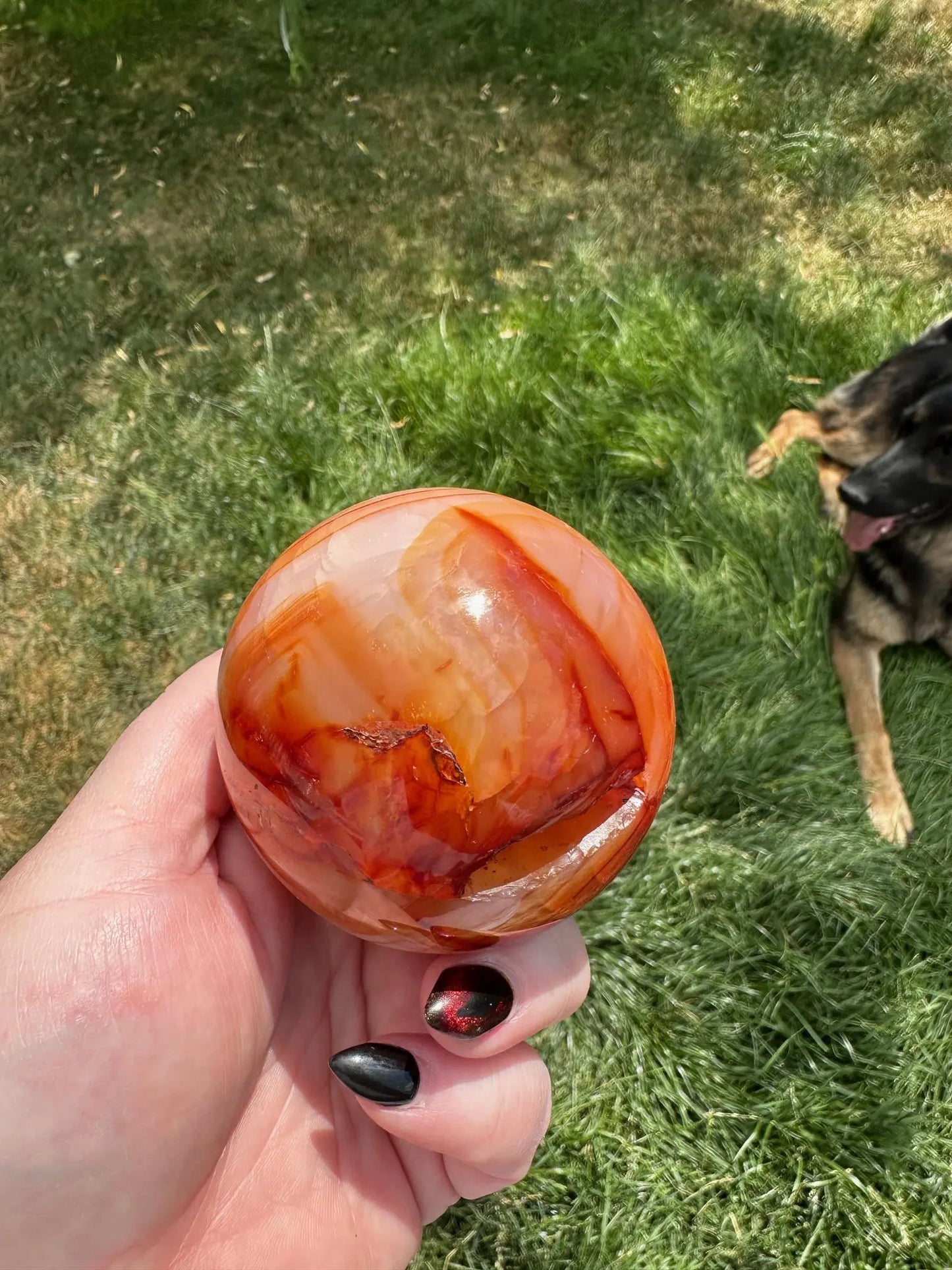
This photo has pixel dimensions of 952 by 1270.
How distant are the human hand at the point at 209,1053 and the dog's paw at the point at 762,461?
1.89 m

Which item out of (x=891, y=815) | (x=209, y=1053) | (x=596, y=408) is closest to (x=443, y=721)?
(x=209, y=1053)

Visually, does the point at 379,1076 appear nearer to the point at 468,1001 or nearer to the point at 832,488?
the point at 468,1001

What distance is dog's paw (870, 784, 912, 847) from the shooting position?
8.33 ft

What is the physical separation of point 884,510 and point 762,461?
1.34 ft

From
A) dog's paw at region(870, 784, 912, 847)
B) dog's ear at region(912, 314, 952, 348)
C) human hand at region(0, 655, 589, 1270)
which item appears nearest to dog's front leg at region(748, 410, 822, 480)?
dog's ear at region(912, 314, 952, 348)

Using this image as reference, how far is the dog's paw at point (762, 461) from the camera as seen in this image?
10.0 ft

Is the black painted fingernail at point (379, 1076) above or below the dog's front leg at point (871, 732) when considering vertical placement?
above

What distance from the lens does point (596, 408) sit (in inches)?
116

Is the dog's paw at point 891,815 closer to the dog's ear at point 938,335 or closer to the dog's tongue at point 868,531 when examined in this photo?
the dog's tongue at point 868,531

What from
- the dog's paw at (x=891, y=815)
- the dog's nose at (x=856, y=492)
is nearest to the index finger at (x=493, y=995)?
the dog's paw at (x=891, y=815)

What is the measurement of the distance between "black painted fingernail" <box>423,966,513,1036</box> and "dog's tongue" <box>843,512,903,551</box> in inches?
80.9

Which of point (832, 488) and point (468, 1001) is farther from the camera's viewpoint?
point (832, 488)

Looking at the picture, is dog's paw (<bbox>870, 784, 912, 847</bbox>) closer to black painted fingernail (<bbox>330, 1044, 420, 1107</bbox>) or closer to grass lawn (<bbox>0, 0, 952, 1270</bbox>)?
grass lawn (<bbox>0, 0, 952, 1270</bbox>)

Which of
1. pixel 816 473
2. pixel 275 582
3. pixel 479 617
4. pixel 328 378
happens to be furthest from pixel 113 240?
pixel 479 617
